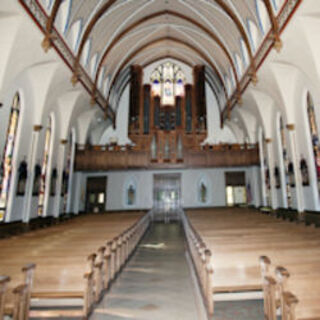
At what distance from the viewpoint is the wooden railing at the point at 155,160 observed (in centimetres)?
1596

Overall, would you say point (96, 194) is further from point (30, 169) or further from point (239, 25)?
point (239, 25)

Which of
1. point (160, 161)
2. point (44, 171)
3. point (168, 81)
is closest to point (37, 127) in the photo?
point (44, 171)

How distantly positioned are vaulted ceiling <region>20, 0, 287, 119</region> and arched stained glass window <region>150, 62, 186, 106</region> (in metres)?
1.04

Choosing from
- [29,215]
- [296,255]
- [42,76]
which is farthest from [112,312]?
[42,76]

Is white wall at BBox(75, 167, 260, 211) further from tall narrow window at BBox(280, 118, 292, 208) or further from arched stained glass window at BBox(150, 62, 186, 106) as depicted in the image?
arched stained glass window at BBox(150, 62, 186, 106)

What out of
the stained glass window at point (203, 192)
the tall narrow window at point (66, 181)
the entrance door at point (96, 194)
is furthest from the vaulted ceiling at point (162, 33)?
the stained glass window at point (203, 192)

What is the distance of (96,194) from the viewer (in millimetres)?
18188

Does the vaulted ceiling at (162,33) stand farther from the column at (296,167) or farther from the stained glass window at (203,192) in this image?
the stained glass window at (203,192)

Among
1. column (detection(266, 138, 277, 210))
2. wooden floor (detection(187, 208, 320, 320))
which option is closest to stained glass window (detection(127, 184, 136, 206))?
column (detection(266, 138, 277, 210))

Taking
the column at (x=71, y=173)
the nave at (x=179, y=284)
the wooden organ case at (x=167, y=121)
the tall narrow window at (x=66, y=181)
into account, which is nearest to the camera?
the nave at (x=179, y=284)

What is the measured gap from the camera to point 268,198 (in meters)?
14.7

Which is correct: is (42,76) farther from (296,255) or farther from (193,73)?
(193,73)

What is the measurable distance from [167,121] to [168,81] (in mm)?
4962

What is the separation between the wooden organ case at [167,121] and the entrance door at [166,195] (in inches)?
80.4
